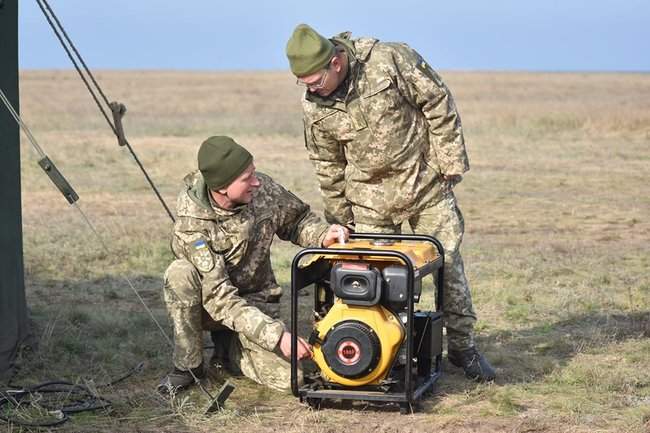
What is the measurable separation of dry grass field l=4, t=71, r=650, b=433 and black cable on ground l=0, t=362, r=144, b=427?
74 mm

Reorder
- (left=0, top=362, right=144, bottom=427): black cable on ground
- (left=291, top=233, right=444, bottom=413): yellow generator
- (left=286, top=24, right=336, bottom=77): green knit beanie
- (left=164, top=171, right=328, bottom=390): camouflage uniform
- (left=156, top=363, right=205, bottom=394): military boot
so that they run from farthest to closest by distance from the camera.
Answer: (left=156, top=363, right=205, bottom=394): military boot
(left=164, top=171, right=328, bottom=390): camouflage uniform
(left=286, top=24, right=336, bottom=77): green knit beanie
(left=0, top=362, right=144, bottom=427): black cable on ground
(left=291, top=233, right=444, bottom=413): yellow generator

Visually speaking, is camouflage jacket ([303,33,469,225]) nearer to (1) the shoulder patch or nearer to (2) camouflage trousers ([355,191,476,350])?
(2) camouflage trousers ([355,191,476,350])

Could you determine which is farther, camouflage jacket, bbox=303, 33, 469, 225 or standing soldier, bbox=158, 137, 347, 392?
camouflage jacket, bbox=303, 33, 469, 225

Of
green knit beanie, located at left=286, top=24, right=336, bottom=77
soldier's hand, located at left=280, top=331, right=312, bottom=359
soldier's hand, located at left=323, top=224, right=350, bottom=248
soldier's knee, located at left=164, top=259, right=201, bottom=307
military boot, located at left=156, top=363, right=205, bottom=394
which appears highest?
green knit beanie, located at left=286, top=24, right=336, bottom=77

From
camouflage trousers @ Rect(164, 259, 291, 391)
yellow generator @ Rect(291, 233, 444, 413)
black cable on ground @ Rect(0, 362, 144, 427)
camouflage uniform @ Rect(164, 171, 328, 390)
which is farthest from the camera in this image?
camouflage trousers @ Rect(164, 259, 291, 391)

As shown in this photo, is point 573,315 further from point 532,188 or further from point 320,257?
point 532,188

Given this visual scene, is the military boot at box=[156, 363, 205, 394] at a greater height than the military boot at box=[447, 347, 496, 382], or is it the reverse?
the military boot at box=[447, 347, 496, 382]

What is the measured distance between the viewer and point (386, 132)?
6.21 m

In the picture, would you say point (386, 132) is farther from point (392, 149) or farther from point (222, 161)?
point (222, 161)

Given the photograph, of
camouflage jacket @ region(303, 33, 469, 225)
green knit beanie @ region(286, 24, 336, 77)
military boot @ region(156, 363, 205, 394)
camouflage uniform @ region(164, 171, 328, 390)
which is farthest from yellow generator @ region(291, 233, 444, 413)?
green knit beanie @ region(286, 24, 336, 77)

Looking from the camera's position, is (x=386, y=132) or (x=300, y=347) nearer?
(x=300, y=347)

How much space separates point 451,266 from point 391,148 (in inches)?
29.9

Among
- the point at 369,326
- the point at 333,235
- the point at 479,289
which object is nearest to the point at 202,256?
the point at 333,235

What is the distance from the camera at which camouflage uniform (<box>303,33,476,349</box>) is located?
20.2 ft
